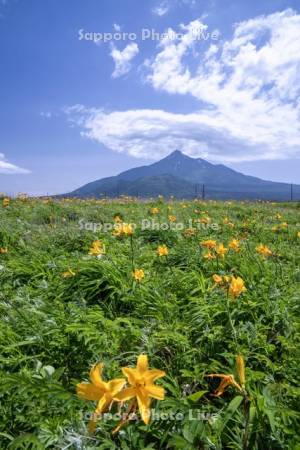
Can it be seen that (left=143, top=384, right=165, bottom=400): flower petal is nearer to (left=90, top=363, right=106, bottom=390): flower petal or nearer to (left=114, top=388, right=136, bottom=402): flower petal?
(left=114, top=388, right=136, bottom=402): flower petal

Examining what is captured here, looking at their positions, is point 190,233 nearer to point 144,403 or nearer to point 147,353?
point 147,353

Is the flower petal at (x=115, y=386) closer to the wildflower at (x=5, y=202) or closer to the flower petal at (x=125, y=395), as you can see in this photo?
the flower petal at (x=125, y=395)

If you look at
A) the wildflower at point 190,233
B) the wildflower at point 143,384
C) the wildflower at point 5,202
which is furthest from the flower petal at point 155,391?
the wildflower at point 5,202

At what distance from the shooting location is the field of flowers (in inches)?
66.9

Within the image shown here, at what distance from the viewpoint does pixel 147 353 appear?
2.61 m

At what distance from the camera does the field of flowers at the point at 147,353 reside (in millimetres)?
1700

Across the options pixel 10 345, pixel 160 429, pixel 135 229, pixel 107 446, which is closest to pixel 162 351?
pixel 160 429

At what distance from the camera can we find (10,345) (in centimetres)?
263

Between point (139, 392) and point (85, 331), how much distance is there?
1.57m

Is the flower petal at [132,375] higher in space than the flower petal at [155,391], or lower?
higher

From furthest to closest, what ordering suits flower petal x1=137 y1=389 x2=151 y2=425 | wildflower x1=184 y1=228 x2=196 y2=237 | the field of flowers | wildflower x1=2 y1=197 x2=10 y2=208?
1. wildflower x1=2 y1=197 x2=10 y2=208
2. wildflower x1=184 y1=228 x2=196 y2=237
3. the field of flowers
4. flower petal x1=137 y1=389 x2=151 y2=425

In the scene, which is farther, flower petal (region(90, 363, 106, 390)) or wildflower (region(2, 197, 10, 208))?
wildflower (region(2, 197, 10, 208))

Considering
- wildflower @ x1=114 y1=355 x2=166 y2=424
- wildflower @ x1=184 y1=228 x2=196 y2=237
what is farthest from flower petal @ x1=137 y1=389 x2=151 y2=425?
wildflower @ x1=184 y1=228 x2=196 y2=237

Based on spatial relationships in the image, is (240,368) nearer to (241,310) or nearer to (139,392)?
(139,392)
